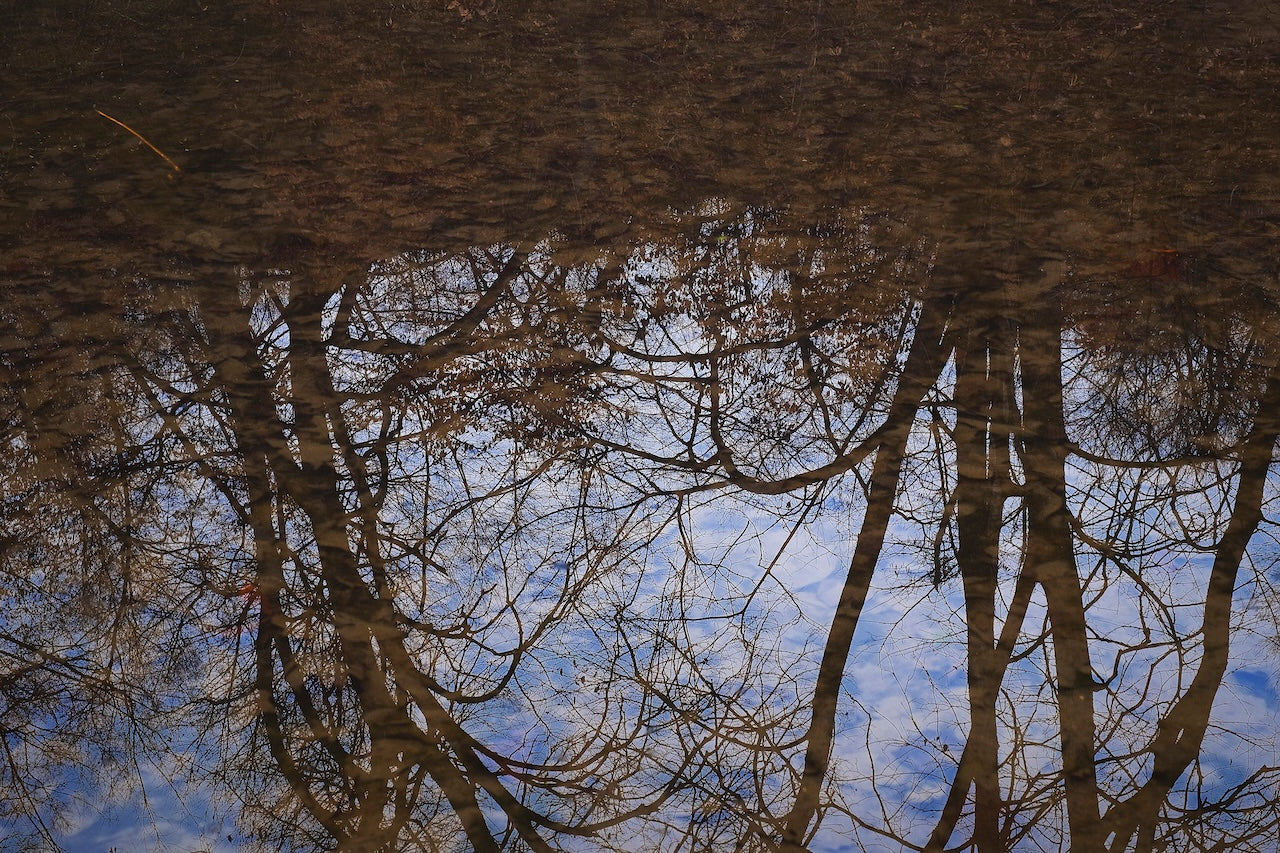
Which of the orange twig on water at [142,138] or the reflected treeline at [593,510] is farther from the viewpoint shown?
the orange twig on water at [142,138]

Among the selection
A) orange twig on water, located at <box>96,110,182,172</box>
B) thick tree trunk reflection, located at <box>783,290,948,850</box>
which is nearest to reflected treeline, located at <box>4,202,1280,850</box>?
thick tree trunk reflection, located at <box>783,290,948,850</box>

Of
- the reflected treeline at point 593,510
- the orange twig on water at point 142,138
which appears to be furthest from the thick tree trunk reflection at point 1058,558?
the orange twig on water at point 142,138

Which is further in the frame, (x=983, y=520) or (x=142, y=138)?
(x=142, y=138)

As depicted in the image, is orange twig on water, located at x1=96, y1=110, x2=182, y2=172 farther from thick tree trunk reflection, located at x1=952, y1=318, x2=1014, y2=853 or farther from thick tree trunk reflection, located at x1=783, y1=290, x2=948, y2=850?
thick tree trunk reflection, located at x1=952, y1=318, x2=1014, y2=853

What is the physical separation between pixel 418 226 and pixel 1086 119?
2319 millimetres

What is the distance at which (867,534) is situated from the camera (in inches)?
94.9

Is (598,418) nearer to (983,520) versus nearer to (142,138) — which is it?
(983,520)

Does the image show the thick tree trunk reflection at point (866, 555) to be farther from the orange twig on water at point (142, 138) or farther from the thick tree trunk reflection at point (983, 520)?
the orange twig on water at point (142, 138)

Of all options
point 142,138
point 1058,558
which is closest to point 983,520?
point 1058,558

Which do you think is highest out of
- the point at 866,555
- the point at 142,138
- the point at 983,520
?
the point at 142,138

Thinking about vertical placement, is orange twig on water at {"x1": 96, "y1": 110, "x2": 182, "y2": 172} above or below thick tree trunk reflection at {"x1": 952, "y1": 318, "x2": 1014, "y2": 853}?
above

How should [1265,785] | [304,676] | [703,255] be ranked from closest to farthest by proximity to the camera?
[1265,785]
[304,676]
[703,255]

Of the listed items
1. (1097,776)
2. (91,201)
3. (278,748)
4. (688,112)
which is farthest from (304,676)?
(688,112)

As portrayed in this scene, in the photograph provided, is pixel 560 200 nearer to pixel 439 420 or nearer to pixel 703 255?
pixel 703 255
